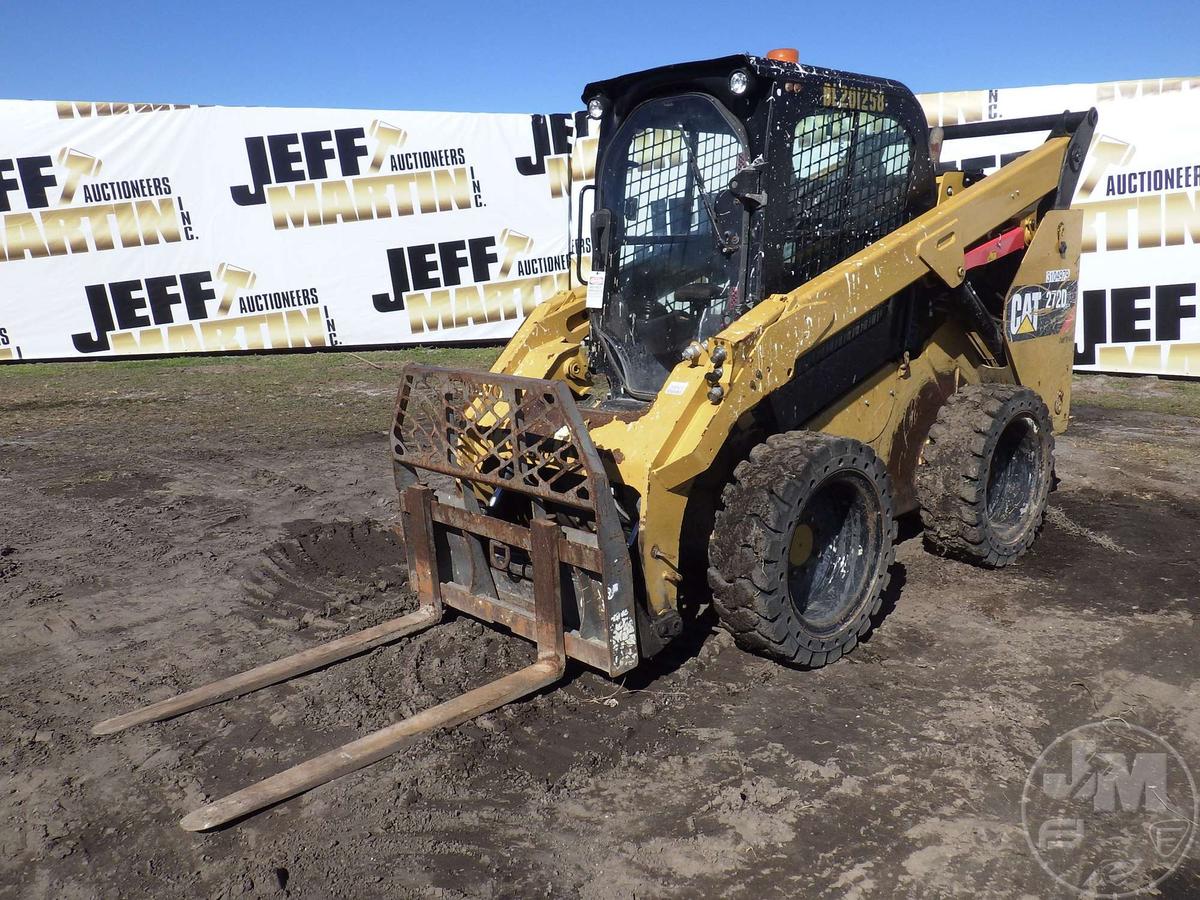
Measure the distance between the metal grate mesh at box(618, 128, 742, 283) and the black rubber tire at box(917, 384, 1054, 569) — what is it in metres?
1.73

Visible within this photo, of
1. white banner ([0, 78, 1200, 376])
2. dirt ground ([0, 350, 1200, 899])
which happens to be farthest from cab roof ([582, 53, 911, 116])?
white banner ([0, 78, 1200, 376])

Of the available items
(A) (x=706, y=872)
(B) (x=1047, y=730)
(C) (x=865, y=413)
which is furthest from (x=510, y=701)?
(C) (x=865, y=413)

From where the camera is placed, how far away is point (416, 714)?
354cm

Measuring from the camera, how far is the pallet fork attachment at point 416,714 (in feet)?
10.1

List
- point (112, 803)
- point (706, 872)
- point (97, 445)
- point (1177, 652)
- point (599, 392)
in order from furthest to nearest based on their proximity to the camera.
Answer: point (599, 392), point (97, 445), point (1177, 652), point (112, 803), point (706, 872)

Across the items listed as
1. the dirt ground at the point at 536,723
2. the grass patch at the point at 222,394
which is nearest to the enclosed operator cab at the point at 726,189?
the dirt ground at the point at 536,723

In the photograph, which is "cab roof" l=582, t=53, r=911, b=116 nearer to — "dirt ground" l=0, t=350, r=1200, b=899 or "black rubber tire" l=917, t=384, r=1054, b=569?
"black rubber tire" l=917, t=384, r=1054, b=569

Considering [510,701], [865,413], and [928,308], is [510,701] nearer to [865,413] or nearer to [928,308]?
[865,413]

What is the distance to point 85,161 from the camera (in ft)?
39.6

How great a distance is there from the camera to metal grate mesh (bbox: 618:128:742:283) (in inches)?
167

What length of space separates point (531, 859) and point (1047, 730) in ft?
6.39

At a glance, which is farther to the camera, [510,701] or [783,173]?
[783,173]

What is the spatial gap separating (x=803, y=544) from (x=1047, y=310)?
262 centimetres

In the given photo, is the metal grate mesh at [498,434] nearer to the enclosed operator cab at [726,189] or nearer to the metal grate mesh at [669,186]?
the enclosed operator cab at [726,189]
